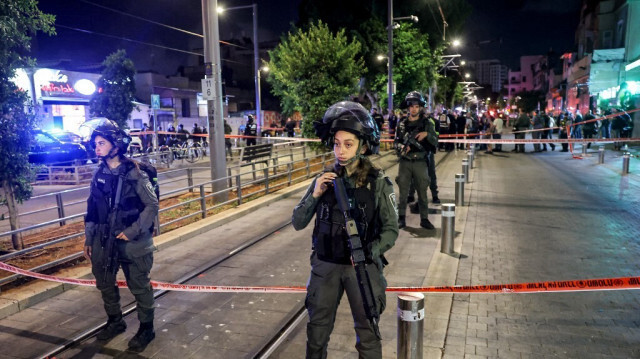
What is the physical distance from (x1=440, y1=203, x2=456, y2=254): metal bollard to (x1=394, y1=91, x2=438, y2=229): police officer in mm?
1277

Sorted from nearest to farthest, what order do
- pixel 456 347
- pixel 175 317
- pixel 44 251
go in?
1. pixel 456 347
2. pixel 175 317
3. pixel 44 251

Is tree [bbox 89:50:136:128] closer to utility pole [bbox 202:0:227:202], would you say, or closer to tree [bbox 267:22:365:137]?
tree [bbox 267:22:365:137]

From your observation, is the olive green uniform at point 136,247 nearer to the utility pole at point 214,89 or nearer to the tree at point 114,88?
the utility pole at point 214,89

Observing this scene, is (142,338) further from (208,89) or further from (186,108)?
(186,108)

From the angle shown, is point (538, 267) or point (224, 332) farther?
point (538, 267)

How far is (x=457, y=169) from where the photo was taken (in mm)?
15641

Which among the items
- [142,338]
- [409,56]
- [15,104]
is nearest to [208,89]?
[15,104]

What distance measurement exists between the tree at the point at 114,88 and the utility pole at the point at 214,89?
11.2 metres

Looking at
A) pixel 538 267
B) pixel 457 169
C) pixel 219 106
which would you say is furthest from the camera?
pixel 457 169

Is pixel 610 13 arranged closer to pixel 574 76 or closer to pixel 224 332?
pixel 574 76

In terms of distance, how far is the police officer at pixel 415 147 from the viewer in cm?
719

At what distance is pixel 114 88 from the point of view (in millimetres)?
19141

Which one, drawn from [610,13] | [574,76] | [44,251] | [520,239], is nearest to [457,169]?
[520,239]

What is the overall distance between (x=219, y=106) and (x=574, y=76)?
47770mm
